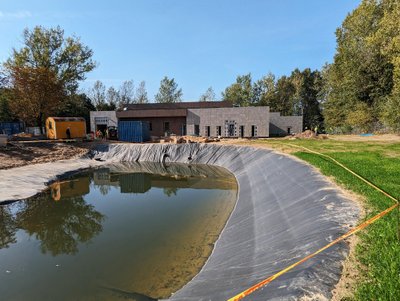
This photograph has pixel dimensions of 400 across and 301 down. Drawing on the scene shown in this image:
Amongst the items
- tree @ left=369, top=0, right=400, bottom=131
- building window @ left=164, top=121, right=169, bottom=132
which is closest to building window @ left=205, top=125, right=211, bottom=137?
building window @ left=164, top=121, right=169, bottom=132

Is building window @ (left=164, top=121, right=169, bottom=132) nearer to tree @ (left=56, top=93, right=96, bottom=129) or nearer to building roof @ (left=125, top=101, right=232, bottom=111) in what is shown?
building roof @ (left=125, top=101, right=232, bottom=111)

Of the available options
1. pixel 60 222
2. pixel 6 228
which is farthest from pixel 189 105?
pixel 6 228

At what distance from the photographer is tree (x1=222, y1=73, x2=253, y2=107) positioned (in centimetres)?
5756

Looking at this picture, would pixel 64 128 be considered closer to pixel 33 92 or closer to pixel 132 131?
pixel 33 92

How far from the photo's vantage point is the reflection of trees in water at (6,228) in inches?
349

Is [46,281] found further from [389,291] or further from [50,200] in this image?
[50,200]

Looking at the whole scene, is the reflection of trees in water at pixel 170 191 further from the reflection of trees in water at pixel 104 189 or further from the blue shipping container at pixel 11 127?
the blue shipping container at pixel 11 127

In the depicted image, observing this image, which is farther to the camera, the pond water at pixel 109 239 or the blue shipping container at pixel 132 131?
the blue shipping container at pixel 132 131

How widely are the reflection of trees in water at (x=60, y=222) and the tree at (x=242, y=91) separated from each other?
159 ft

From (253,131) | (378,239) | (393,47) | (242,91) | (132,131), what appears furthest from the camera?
(242,91)

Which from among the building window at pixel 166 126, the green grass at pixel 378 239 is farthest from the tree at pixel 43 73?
the green grass at pixel 378 239

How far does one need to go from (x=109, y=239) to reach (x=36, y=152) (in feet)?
60.5

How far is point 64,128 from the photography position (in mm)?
27984

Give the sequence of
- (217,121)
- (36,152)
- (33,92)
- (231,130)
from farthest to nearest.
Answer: (217,121), (231,130), (33,92), (36,152)
